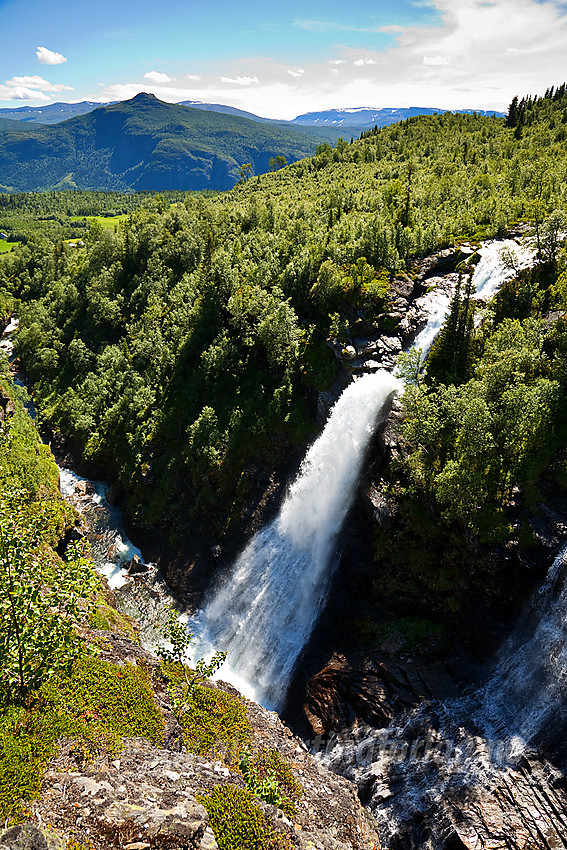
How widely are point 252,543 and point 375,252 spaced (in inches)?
1411

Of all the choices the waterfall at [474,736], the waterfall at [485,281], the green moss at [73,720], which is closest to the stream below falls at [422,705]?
the waterfall at [474,736]

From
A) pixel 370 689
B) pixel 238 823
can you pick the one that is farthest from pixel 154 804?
pixel 370 689

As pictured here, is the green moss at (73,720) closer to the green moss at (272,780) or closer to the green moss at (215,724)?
the green moss at (215,724)

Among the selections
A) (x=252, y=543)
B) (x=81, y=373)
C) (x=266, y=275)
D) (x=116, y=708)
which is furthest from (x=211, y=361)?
(x=116, y=708)

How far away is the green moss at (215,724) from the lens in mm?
21375

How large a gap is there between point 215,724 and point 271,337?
115 feet

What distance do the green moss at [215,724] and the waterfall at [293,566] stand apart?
10.1 m

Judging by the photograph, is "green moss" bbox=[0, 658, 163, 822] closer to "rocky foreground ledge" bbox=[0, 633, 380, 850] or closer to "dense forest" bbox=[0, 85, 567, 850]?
"dense forest" bbox=[0, 85, 567, 850]

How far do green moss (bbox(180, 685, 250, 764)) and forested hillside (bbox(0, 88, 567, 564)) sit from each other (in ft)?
59.4

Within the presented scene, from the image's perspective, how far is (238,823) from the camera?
17.0 meters

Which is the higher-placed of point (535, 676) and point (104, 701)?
point (104, 701)

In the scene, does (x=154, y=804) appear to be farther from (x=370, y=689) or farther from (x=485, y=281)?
(x=485, y=281)

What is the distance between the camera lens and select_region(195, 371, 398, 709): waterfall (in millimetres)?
36031

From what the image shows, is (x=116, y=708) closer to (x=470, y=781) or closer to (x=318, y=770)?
(x=318, y=770)
